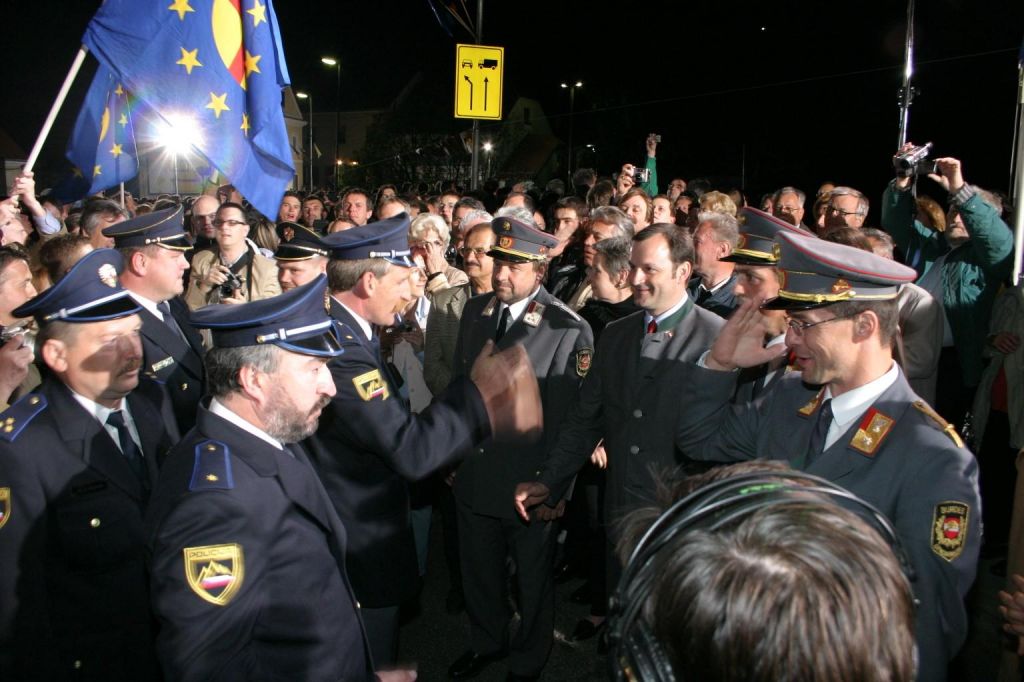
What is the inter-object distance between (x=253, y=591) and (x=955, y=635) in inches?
77.8

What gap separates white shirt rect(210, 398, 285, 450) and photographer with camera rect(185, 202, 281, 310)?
4.45 metres

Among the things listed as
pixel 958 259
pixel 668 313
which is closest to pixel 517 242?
pixel 668 313

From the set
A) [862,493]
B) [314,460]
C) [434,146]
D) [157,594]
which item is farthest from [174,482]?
[434,146]

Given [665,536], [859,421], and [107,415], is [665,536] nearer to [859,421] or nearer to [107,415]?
[859,421]

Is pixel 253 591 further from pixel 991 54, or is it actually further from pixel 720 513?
pixel 991 54

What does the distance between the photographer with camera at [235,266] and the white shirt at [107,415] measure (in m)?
3.55

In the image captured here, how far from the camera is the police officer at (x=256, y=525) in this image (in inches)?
80.6

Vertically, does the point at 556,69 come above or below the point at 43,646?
above

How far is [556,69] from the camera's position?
3484cm

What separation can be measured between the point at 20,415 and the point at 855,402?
2910 mm

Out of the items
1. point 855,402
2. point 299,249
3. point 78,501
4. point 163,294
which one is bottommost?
point 78,501

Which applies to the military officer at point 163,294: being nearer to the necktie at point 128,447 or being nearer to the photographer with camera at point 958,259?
the necktie at point 128,447

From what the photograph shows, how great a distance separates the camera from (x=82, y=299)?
3.02 meters

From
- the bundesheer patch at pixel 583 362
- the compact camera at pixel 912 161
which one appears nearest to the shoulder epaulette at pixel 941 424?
the bundesheer patch at pixel 583 362
